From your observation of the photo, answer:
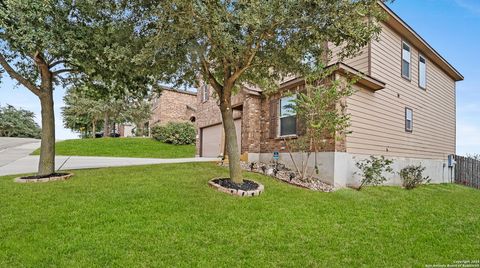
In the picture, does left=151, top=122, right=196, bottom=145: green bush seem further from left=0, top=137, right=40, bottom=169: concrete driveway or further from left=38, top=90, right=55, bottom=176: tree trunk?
left=38, top=90, right=55, bottom=176: tree trunk

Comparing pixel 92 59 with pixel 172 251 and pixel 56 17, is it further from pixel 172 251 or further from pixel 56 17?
pixel 172 251

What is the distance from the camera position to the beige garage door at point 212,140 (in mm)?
16719

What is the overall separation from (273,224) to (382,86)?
311 inches

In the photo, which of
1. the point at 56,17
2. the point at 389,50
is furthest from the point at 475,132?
the point at 56,17

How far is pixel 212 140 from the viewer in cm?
1769

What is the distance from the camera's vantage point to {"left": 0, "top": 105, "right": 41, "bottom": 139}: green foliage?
4153 centimetres

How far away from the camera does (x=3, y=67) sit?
345 inches

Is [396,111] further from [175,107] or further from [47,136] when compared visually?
[175,107]

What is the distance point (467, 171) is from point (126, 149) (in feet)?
71.1

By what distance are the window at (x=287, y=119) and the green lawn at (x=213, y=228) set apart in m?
3.72

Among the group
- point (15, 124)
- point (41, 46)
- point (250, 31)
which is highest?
point (250, 31)

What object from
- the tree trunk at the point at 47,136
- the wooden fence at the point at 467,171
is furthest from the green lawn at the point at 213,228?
the wooden fence at the point at 467,171

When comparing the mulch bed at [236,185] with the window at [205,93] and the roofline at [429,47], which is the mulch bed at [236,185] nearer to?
the roofline at [429,47]

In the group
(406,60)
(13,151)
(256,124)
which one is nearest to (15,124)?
(13,151)
